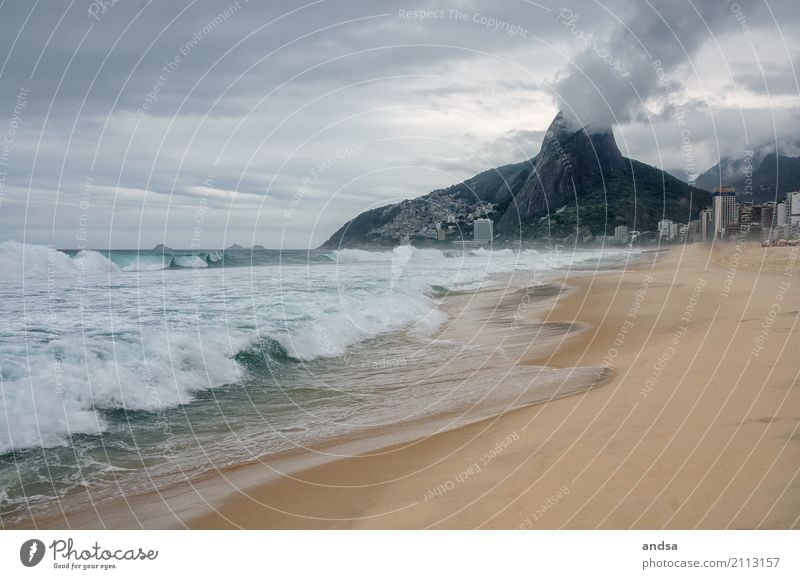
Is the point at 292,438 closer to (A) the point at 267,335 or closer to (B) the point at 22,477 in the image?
(B) the point at 22,477

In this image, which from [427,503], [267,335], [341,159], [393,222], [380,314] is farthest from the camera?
[393,222]

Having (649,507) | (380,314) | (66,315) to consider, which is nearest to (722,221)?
(380,314)

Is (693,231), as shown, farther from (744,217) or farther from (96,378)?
(96,378)

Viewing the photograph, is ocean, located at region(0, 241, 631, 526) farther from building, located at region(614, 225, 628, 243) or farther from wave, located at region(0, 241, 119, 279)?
building, located at region(614, 225, 628, 243)
